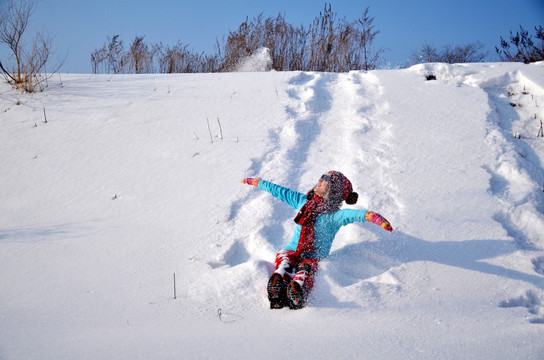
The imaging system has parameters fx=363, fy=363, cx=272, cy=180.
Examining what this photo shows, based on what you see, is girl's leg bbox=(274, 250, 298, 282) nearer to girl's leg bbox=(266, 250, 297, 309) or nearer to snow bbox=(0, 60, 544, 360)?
girl's leg bbox=(266, 250, 297, 309)

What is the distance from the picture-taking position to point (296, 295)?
5.98ft

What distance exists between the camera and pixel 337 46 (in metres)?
6.10

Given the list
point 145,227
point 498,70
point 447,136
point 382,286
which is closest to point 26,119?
point 145,227

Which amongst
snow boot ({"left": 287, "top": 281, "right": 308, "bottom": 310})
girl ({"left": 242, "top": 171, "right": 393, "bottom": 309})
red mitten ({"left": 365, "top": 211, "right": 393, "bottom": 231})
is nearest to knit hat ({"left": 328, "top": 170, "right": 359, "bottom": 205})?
girl ({"left": 242, "top": 171, "right": 393, "bottom": 309})

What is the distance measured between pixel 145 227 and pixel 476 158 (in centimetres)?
285

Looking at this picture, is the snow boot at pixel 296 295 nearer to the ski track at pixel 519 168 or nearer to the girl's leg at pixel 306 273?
the girl's leg at pixel 306 273

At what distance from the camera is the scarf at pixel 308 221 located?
2295mm

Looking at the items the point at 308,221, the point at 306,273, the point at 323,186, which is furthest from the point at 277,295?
the point at 323,186

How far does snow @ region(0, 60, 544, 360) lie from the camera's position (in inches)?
62.0

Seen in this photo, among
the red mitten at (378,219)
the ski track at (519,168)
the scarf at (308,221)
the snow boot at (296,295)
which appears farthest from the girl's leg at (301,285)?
the ski track at (519,168)

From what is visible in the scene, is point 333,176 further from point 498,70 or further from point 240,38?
point 240,38

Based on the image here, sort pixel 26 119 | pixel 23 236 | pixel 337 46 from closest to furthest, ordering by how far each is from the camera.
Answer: pixel 23 236 < pixel 26 119 < pixel 337 46

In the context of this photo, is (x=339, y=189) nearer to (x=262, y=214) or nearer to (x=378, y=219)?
(x=378, y=219)

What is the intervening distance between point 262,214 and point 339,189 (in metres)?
0.72
